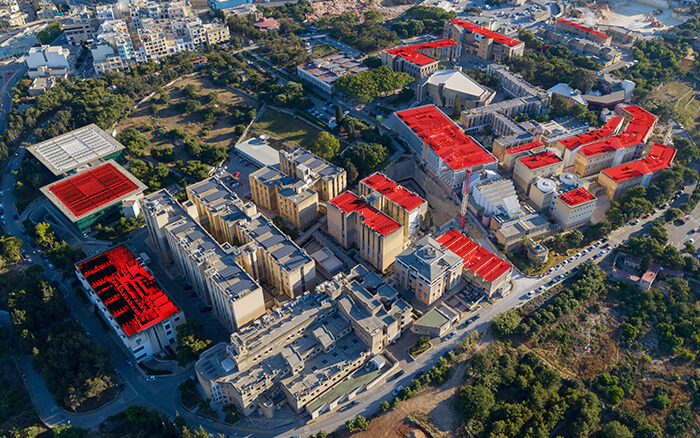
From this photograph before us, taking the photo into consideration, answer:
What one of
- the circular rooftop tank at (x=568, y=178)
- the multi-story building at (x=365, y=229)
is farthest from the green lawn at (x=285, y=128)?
the circular rooftop tank at (x=568, y=178)

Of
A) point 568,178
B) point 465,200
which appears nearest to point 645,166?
point 568,178

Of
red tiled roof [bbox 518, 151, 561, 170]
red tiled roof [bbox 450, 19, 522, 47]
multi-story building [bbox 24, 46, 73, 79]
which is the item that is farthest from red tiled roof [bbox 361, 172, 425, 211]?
multi-story building [bbox 24, 46, 73, 79]

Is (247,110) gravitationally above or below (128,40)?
below

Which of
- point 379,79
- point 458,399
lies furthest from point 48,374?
point 379,79

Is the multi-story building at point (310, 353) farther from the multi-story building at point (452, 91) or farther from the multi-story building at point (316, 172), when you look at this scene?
the multi-story building at point (452, 91)

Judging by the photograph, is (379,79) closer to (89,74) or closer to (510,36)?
(510,36)

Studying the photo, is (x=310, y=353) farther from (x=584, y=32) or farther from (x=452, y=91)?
(x=584, y=32)
